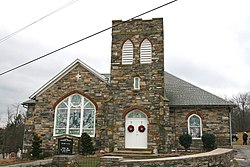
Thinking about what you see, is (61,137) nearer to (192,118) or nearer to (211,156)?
(192,118)

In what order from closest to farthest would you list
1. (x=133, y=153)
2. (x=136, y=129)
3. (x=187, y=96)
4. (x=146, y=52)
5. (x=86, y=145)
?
(x=133, y=153) < (x=86, y=145) < (x=136, y=129) < (x=146, y=52) < (x=187, y=96)

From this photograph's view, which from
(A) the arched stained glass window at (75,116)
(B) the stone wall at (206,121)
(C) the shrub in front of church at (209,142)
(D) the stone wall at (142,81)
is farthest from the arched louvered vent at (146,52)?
(C) the shrub in front of church at (209,142)

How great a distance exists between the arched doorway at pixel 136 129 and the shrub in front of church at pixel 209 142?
371 cm

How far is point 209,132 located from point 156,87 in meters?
4.65

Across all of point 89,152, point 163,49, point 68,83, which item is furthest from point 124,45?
point 89,152

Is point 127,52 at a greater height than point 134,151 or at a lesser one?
greater

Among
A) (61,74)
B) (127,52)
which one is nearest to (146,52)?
(127,52)

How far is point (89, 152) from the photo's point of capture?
17047 mm

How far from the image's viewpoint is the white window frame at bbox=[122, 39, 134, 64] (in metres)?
18.7

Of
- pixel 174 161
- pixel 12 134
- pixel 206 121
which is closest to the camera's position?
pixel 174 161

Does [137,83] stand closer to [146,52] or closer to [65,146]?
[146,52]

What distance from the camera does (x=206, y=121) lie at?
704 inches

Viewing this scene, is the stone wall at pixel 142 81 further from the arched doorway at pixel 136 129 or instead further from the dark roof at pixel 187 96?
the dark roof at pixel 187 96

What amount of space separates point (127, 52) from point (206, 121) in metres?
7.23
